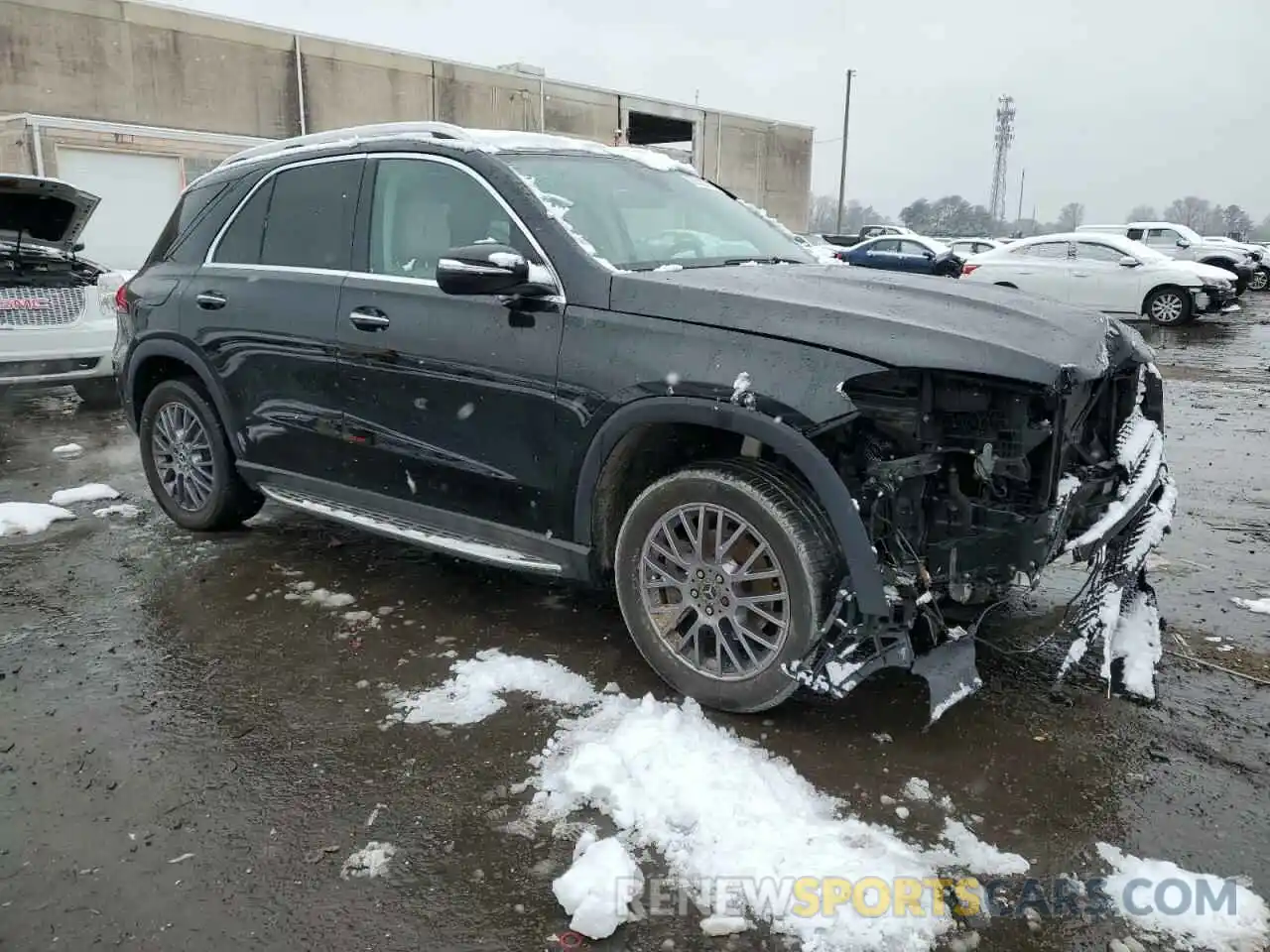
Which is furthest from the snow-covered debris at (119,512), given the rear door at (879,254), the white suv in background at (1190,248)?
the white suv in background at (1190,248)

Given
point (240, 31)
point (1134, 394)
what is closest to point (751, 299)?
point (1134, 394)

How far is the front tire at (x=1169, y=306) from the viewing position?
15.2 metres

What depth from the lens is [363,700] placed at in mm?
3318

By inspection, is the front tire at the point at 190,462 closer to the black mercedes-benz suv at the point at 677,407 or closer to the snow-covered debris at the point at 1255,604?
the black mercedes-benz suv at the point at 677,407

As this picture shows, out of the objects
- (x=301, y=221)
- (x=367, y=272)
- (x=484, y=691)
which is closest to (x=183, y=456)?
(x=301, y=221)

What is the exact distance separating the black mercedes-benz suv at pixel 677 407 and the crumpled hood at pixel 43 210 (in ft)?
13.7

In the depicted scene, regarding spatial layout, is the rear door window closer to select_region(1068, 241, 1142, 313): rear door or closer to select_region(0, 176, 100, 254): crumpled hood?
select_region(0, 176, 100, 254): crumpled hood

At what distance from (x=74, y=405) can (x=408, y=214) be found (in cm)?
685

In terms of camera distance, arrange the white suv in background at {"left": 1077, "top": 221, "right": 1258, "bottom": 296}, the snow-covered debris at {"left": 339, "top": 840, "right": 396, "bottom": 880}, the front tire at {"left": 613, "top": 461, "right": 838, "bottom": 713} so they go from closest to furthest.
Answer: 1. the snow-covered debris at {"left": 339, "top": 840, "right": 396, "bottom": 880}
2. the front tire at {"left": 613, "top": 461, "right": 838, "bottom": 713}
3. the white suv in background at {"left": 1077, "top": 221, "right": 1258, "bottom": 296}

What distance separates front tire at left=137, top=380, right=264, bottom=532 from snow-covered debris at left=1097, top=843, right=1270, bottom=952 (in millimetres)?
4202

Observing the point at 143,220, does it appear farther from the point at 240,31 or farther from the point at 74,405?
the point at 74,405

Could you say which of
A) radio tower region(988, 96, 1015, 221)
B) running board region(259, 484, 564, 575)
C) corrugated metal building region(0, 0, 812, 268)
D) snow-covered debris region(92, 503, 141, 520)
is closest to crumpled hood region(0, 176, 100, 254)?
snow-covered debris region(92, 503, 141, 520)

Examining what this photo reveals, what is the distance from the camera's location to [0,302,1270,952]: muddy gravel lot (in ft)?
7.63

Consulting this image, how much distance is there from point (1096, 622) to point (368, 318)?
9.72 ft
